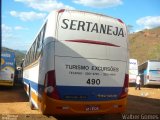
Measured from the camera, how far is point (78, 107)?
388 inches

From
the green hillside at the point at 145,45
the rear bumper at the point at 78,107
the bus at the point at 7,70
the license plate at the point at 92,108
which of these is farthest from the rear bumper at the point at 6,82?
the green hillside at the point at 145,45

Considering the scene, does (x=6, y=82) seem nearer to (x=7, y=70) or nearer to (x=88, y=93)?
(x=7, y=70)

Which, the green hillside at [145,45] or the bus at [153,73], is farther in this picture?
the green hillside at [145,45]

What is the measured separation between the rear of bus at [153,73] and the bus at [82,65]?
21.6 m

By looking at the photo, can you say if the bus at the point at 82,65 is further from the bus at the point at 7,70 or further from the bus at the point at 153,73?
the bus at the point at 153,73

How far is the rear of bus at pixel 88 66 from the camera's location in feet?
31.7

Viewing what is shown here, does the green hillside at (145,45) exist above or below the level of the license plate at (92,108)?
above

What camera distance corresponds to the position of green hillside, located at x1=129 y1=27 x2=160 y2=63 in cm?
7744

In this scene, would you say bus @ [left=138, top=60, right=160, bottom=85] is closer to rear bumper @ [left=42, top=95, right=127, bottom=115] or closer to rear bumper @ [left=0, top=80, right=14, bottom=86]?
rear bumper @ [left=0, top=80, right=14, bottom=86]

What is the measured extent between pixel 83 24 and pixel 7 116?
15.9 ft

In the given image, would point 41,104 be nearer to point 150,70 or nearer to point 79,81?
point 79,81

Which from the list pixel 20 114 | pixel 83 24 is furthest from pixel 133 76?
pixel 83 24

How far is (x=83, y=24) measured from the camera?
400 inches

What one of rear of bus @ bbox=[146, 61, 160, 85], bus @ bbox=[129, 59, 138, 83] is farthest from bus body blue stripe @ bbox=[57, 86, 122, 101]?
bus @ bbox=[129, 59, 138, 83]
